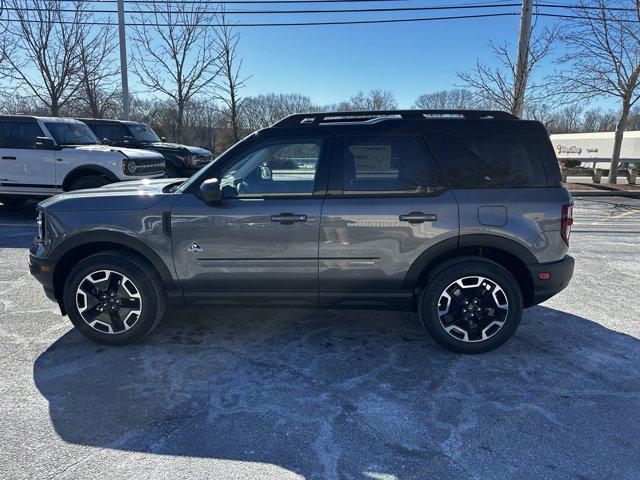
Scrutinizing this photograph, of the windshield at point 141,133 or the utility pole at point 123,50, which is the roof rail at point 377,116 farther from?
the utility pole at point 123,50

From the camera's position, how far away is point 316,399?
114 inches

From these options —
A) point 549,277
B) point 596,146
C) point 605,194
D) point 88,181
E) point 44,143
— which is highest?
point 596,146

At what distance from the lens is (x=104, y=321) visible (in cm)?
358

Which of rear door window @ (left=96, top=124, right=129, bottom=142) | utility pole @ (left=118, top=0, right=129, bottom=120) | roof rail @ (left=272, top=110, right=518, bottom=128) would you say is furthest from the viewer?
utility pole @ (left=118, top=0, right=129, bottom=120)

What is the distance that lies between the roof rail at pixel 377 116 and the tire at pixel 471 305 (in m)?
1.23

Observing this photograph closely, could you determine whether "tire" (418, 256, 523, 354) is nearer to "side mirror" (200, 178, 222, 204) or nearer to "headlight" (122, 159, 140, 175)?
"side mirror" (200, 178, 222, 204)

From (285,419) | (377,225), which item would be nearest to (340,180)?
(377,225)

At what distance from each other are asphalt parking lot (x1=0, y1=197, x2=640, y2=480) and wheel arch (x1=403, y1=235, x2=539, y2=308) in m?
0.60

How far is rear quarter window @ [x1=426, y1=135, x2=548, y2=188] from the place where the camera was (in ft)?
11.1

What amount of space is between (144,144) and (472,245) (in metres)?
11.4

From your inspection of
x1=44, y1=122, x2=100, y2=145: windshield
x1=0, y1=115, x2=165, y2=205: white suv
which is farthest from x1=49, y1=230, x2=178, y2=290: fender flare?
x1=44, y1=122, x2=100, y2=145: windshield

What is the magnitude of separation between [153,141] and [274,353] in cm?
1145

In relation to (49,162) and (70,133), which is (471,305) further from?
(70,133)

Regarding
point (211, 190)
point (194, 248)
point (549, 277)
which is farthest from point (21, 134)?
point (549, 277)
